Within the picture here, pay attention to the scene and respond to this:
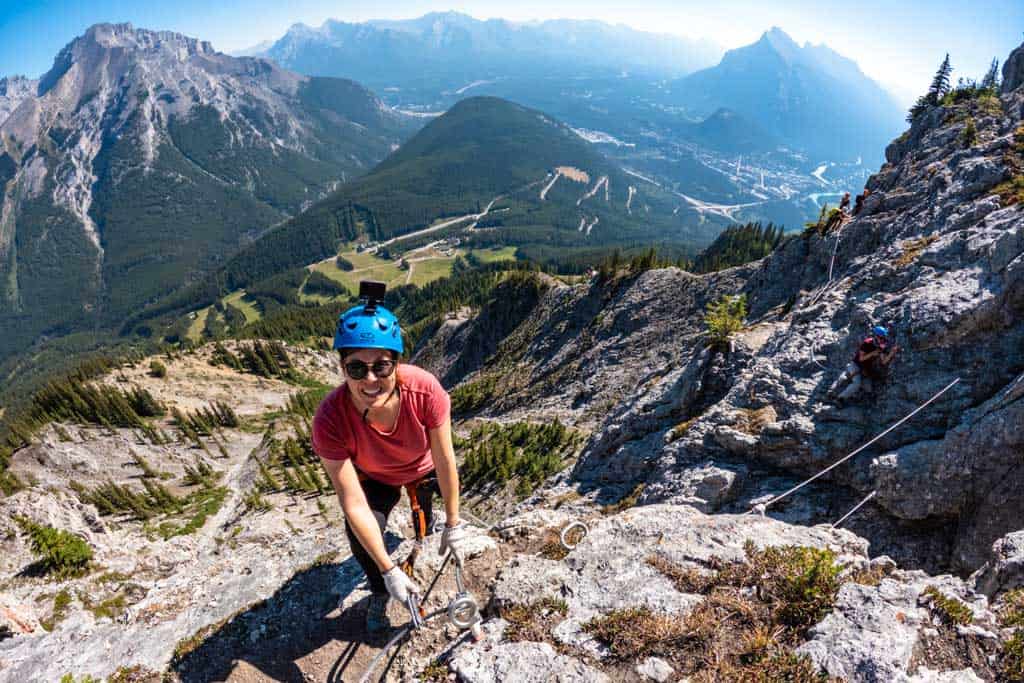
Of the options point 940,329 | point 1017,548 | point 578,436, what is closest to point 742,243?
point 578,436

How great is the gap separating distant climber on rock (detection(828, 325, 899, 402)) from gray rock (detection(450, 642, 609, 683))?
36.6ft

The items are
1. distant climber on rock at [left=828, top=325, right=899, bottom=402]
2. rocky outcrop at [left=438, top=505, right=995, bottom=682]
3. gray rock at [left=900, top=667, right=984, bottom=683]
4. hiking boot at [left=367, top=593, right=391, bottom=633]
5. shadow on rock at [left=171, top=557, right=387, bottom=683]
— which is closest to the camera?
gray rock at [left=900, top=667, right=984, bottom=683]

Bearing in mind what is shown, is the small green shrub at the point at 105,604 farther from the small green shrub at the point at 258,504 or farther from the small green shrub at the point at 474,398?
the small green shrub at the point at 474,398

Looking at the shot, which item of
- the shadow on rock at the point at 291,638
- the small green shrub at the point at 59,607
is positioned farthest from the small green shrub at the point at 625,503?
the small green shrub at the point at 59,607

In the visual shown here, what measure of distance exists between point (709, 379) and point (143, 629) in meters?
17.8

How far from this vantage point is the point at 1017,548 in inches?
260

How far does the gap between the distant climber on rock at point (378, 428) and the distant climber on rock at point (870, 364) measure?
11.7m

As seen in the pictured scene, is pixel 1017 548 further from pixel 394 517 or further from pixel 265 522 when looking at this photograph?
pixel 265 522

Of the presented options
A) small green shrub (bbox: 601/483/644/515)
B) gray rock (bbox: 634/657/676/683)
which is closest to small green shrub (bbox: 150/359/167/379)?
small green shrub (bbox: 601/483/644/515)

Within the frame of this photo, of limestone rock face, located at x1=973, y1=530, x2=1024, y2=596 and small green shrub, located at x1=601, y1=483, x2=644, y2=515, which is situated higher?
limestone rock face, located at x1=973, y1=530, x2=1024, y2=596

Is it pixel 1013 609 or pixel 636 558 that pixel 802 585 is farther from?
pixel 636 558

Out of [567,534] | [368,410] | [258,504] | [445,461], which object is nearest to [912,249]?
[567,534]

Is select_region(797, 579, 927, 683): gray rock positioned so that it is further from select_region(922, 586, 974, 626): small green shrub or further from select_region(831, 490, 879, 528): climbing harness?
select_region(831, 490, 879, 528): climbing harness

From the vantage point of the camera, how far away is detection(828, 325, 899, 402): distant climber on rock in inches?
456
